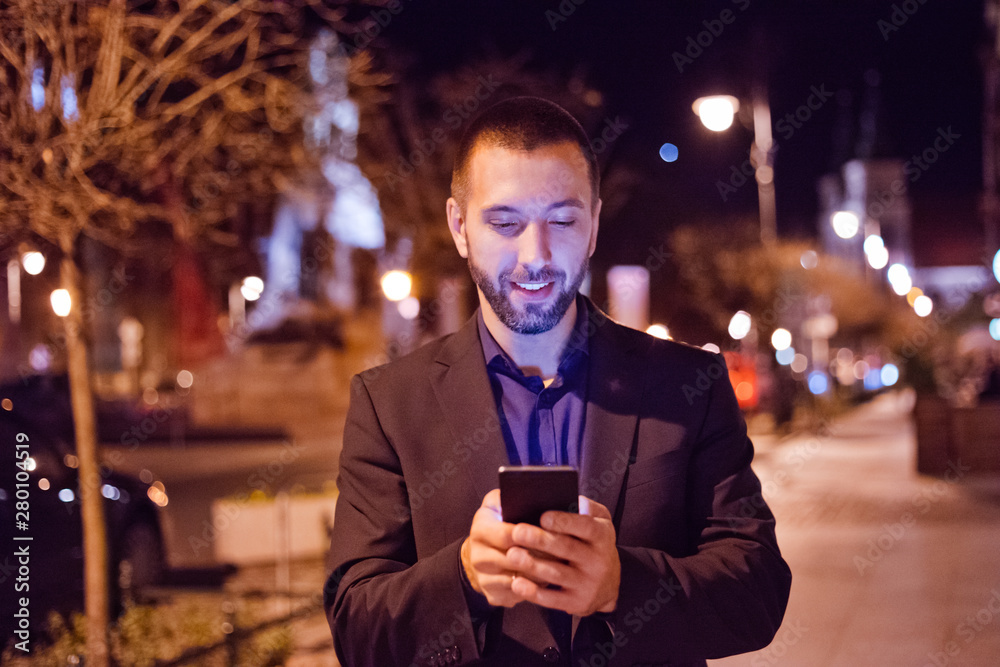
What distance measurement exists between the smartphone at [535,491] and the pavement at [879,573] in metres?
5.50

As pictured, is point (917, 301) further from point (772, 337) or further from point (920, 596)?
point (920, 596)

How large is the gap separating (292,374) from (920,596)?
72.2 ft

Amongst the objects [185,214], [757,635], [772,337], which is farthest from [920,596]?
[772,337]

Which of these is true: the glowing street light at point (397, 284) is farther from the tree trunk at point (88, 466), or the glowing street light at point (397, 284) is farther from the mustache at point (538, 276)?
the mustache at point (538, 276)

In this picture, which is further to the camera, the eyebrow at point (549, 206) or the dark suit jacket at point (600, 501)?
the eyebrow at point (549, 206)

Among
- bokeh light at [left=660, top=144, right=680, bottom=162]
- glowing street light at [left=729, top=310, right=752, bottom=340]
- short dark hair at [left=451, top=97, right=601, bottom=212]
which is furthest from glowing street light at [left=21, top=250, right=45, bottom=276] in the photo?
glowing street light at [left=729, top=310, right=752, bottom=340]

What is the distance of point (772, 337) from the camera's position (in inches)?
1604

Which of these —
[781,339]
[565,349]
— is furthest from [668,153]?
[781,339]

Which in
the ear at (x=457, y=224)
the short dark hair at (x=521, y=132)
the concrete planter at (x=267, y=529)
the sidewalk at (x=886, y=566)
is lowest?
the sidewalk at (x=886, y=566)

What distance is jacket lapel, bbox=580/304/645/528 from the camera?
1.92 metres

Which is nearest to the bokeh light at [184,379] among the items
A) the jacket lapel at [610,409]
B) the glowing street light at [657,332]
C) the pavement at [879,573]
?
the pavement at [879,573]

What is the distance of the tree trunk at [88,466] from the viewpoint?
602 centimetres

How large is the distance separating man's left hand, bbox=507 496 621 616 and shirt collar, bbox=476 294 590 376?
1.70 ft

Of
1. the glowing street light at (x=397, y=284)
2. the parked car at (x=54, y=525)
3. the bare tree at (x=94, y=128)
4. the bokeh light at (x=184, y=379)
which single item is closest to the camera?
the bare tree at (x=94, y=128)
